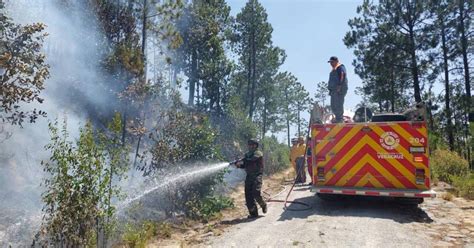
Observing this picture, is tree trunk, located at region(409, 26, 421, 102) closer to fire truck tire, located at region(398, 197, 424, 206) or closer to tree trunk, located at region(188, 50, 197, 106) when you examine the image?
tree trunk, located at region(188, 50, 197, 106)

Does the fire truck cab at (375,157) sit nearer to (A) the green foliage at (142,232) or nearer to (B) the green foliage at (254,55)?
(A) the green foliage at (142,232)

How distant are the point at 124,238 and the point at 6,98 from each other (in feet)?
9.34

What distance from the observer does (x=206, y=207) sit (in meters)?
8.02

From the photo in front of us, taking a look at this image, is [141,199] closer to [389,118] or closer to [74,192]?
[74,192]

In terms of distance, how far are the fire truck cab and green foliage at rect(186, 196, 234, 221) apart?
2.21 meters

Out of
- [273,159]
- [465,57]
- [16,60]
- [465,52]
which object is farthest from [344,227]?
[465,57]

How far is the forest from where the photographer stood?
4.89 m

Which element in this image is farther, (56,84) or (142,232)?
(56,84)

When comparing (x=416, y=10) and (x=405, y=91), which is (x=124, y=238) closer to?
(x=416, y=10)

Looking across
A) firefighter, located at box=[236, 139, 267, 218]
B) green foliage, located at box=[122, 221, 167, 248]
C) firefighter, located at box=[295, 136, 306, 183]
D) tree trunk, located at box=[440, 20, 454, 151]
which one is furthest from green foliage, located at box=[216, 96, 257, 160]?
green foliage, located at box=[122, 221, 167, 248]

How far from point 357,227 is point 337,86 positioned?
3.43 metres

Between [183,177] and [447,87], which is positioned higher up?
[447,87]

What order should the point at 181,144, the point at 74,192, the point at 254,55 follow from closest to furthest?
the point at 74,192 → the point at 181,144 → the point at 254,55

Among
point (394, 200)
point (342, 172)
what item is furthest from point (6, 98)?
point (394, 200)
